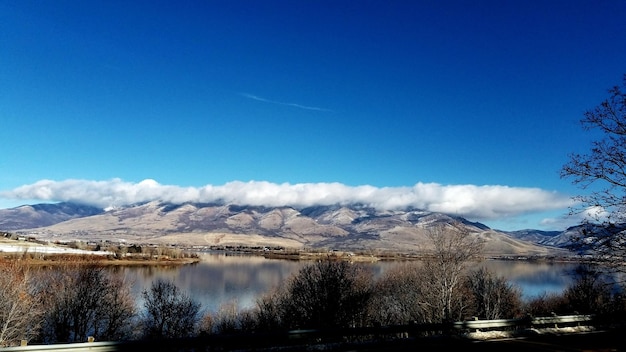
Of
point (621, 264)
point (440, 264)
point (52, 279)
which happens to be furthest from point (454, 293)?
point (52, 279)

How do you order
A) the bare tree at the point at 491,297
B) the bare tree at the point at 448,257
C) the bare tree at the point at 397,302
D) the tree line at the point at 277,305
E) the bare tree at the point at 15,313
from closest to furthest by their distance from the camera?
the bare tree at the point at 15,313 → the tree line at the point at 277,305 → the bare tree at the point at 448,257 → the bare tree at the point at 397,302 → the bare tree at the point at 491,297

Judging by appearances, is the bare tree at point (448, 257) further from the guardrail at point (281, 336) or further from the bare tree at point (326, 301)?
the guardrail at point (281, 336)

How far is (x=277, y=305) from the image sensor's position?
62.7 m

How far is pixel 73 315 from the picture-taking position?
51188mm

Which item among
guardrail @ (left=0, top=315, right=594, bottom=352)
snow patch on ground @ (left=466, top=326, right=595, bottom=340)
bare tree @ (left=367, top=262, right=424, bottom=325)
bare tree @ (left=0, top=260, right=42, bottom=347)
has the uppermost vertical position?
guardrail @ (left=0, top=315, right=594, bottom=352)

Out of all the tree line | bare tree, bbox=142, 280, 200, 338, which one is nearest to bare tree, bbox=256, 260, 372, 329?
the tree line

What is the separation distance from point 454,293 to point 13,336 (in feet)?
154

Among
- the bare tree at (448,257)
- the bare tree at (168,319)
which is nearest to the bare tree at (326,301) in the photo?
the bare tree at (448,257)

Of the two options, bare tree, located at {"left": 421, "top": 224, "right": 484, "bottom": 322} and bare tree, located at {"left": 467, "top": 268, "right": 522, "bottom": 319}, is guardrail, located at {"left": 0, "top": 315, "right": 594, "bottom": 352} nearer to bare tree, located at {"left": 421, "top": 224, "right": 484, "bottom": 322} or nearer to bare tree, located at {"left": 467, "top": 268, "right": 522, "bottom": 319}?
bare tree, located at {"left": 421, "top": 224, "right": 484, "bottom": 322}

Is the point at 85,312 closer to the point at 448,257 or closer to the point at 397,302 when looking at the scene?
the point at 448,257

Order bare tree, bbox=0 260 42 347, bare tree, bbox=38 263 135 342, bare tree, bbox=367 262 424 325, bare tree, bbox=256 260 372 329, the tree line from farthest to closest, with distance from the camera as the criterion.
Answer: bare tree, bbox=367 262 424 325 → bare tree, bbox=38 263 135 342 → the tree line → bare tree, bbox=256 260 372 329 → bare tree, bbox=0 260 42 347

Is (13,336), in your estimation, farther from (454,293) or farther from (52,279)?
(454,293)

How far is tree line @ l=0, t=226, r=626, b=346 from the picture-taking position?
41.9 meters

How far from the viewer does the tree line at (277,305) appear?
4191 cm
